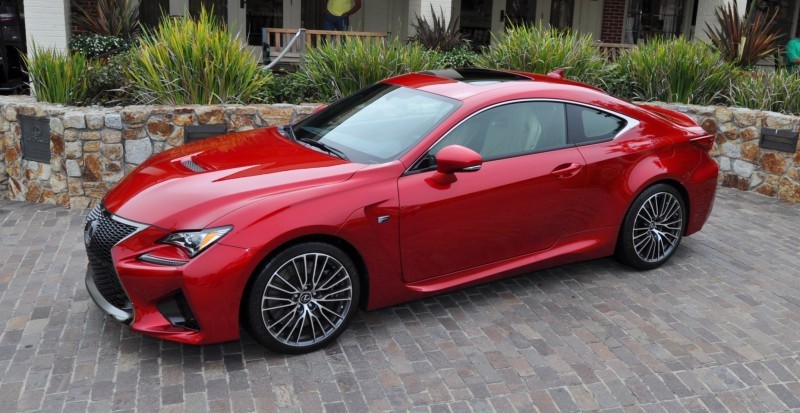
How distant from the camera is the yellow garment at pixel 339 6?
13391mm

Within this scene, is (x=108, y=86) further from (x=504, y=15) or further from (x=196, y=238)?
(x=504, y=15)

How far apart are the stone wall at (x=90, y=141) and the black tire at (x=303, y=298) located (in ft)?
12.1

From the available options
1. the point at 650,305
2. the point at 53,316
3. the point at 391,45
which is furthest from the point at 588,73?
the point at 53,316

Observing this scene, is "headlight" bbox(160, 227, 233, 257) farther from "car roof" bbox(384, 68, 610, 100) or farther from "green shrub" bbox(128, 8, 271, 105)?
"green shrub" bbox(128, 8, 271, 105)

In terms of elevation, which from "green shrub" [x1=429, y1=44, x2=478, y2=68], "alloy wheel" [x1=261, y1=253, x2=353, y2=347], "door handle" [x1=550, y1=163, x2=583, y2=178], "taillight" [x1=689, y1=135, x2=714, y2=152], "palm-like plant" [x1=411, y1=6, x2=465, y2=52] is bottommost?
"alloy wheel" [x1=261, y1=253, x2=353, y2=347]

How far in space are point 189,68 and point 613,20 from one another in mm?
13329

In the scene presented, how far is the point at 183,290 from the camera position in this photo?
164 inches

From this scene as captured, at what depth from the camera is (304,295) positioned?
4.46 m

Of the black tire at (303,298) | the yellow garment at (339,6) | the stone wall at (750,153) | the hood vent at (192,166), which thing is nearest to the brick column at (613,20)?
the yellow garment at (339,6)

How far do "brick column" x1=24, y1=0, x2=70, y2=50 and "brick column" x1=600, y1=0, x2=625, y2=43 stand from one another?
40.0 feet

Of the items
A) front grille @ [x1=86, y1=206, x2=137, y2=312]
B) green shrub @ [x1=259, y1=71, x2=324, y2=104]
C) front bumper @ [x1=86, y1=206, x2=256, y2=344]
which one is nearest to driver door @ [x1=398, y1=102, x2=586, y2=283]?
front bumper @ [x1=86, y1=206, x2=256, y2=344]

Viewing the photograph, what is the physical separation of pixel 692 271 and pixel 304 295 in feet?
11.2

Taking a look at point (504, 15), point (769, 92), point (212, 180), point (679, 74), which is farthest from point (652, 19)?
point (212, 180)

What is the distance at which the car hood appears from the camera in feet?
14.3
